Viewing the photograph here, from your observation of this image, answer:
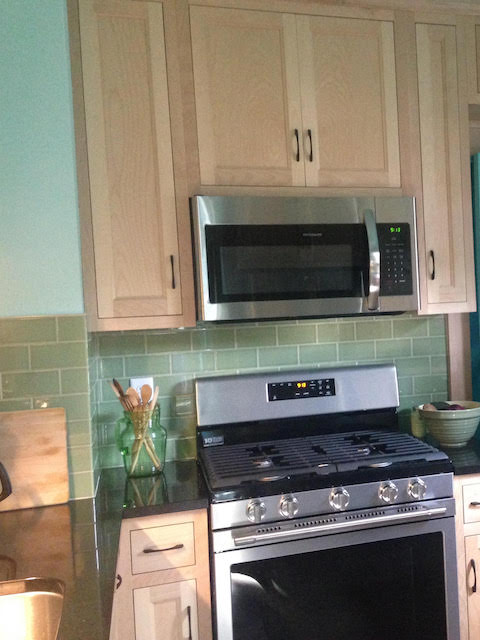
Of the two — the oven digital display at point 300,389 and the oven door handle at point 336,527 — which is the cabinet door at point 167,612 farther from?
the oven digital display at point 300,389

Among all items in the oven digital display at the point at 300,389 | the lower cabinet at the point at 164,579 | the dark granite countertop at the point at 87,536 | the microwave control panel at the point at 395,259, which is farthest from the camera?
the oven digital display at the point at 300,389

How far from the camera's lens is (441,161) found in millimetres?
1952

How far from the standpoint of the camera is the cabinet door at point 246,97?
5.75 feet

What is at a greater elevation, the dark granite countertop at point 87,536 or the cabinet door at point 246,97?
the cabinet door at point 246,97

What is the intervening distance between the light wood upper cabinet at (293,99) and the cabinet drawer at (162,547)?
1097mm

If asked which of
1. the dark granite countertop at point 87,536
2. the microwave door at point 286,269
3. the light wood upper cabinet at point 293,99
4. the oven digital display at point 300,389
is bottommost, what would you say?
the dark granite countertop at point 87,536

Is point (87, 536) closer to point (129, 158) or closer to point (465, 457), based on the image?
point (129, 158)

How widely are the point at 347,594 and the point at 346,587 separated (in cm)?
2

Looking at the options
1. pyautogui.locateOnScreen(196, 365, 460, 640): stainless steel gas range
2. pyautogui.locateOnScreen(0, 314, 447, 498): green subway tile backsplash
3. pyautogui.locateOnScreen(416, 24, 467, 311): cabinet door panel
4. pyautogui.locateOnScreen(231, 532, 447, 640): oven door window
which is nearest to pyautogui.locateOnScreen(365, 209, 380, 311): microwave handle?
pyautogui.locateOnScreen(416, 24, 467, 311): cabinet door panel

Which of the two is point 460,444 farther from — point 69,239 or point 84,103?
point 84,103

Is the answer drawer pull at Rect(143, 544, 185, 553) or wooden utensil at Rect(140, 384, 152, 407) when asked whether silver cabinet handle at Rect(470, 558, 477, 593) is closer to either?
Answer: drawer pull at Rect(143, 544, 185, 553)

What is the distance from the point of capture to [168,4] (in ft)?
5.65

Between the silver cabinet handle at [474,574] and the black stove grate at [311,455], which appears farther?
the silver cabinet handle at [474,574]

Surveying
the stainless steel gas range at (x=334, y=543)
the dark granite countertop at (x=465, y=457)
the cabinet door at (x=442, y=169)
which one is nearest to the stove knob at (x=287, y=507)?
the stainless steel gas range at (x=334, y=543)
